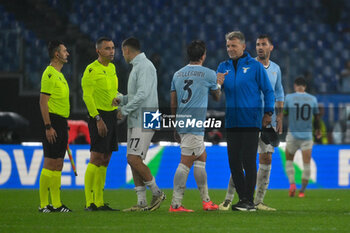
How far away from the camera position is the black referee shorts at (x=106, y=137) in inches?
299

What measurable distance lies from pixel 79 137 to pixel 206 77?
7.56 m

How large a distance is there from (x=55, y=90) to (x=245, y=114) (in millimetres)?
2128

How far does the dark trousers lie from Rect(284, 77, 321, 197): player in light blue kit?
3.95m

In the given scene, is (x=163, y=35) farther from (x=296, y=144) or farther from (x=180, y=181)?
(x=180, y=181)

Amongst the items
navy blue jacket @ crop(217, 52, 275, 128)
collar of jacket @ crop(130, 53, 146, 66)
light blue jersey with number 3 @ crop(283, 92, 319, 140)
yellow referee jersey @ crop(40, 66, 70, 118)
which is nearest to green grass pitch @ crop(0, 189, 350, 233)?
navy blue jacket @ crop(217, 52, 275, 128)

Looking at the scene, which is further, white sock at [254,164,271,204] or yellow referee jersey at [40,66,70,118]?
white sock at [254,164,271,204]

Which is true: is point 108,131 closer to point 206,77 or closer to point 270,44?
point 206,77

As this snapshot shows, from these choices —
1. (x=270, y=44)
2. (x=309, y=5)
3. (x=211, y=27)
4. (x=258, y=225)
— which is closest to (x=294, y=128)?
(x=270, y=44)

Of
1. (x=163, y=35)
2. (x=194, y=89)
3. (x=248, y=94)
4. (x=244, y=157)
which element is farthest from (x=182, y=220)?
(x=163, y=35)

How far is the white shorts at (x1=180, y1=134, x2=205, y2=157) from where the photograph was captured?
23.3 feet

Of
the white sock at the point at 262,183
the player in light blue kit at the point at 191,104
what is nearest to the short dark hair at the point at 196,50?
the player in light blue kit at the point at 191,104

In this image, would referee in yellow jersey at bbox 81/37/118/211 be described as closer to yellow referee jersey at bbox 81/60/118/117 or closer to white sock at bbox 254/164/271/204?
yellow referee jersey at bbox 81/60/118/117

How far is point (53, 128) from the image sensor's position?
24.7 feet

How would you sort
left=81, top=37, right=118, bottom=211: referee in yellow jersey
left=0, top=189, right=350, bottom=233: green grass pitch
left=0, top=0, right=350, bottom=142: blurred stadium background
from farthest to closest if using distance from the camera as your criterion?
1. left=0, top=0, right=350, bottom=142: blurred stadium background
2. left=81, top=37, right=118, bottom=211: referee in yellow jersey
3. left=0, top=189, right=350, bottom=233: green grass pitch
